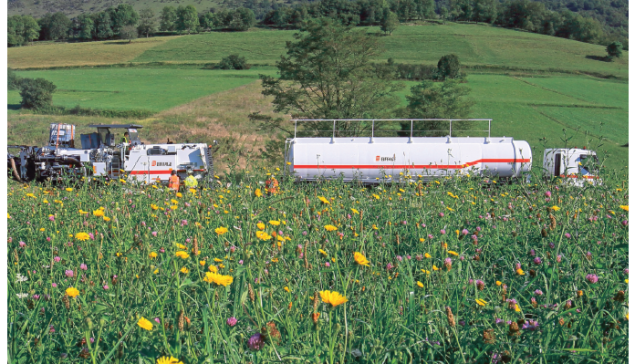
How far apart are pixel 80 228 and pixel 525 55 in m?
A: 87.8

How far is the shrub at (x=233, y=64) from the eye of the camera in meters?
76.2

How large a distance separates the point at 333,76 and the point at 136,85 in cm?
4215

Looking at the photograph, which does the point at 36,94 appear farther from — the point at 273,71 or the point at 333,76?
the point at 333,76

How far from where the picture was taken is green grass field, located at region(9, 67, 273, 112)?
175 feet

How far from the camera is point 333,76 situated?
2945 cm

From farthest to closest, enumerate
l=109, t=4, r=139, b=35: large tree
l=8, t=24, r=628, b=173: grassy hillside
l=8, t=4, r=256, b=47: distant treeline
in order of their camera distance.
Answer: l=109, t=4, r=139, b=35: large tree < l=8, t=4, r=256, b=47: distant treeline < l=8, t=24, r=628, b=173: grassy hillside

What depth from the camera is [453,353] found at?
215 cm

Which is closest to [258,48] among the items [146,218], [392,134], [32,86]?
[32,86]

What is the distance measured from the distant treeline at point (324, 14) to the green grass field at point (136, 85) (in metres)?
16.5

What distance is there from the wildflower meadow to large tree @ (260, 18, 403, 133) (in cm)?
2479

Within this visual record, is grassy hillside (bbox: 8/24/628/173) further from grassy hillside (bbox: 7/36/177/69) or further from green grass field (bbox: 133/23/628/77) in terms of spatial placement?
grassy hillside (bbox: 7/36/177/69)

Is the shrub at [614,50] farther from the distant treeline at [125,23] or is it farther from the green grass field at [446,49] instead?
the distant treeline at [125,23]

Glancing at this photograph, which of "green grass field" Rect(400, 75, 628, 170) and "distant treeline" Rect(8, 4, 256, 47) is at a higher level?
"distant treeline" Rect(8, 4, 256, 47)

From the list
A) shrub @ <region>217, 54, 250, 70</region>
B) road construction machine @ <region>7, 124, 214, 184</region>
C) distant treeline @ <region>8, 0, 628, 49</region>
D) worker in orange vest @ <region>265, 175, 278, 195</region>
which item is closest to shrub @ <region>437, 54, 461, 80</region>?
distant treeline @ <region>8, 0, 628, 49</region>
